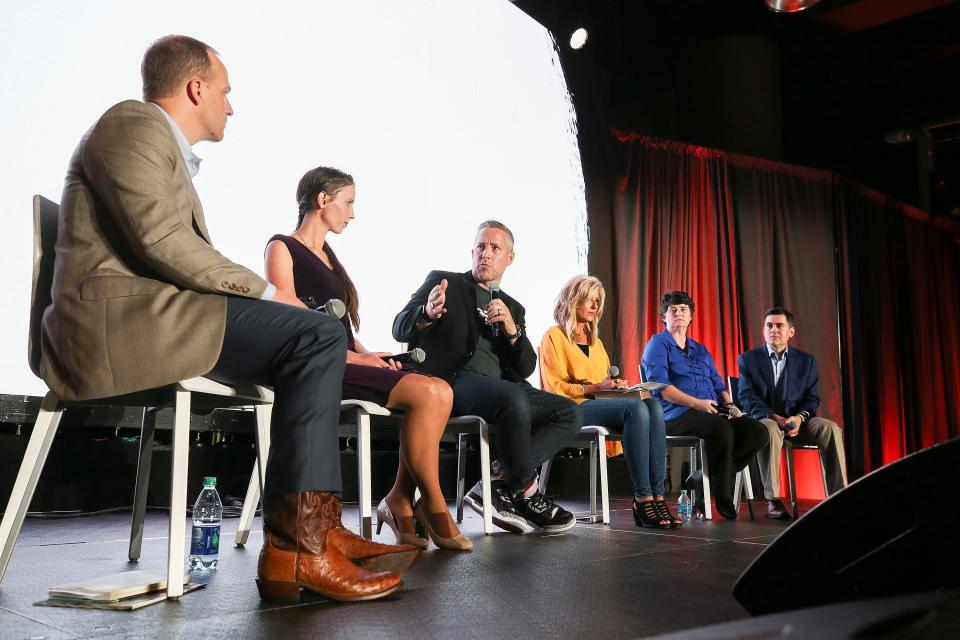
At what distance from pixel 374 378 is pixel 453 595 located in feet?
2.54

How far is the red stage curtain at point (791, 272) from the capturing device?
5.59m

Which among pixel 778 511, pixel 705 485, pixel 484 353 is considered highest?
pixel 484 353

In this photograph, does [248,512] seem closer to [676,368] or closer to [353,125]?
[353,125]

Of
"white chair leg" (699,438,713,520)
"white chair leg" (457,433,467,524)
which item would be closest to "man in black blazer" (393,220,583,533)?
"white chair leg" (457,433,467,524)

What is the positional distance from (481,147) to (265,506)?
3184 mm

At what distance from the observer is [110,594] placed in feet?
4.14

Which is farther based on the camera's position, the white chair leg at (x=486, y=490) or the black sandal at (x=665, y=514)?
the black sandal at (x=665, y=514)

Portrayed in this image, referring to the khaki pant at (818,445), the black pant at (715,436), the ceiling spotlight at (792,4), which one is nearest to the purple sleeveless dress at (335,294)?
the black pant at (715,436)

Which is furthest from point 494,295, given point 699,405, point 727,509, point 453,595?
point 453,595

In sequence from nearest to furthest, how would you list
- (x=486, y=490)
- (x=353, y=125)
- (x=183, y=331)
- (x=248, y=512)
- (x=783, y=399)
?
(x=183, y=331), (x=248, y=512), (x=486, y=490), (x=353, y=125), (x=783, y=399)

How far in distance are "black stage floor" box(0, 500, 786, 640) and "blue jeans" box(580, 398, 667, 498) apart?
0.64 meters

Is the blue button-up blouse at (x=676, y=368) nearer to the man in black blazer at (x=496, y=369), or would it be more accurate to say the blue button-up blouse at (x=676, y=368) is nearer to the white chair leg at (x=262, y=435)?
the man in black blazer at (x=496, y=369)

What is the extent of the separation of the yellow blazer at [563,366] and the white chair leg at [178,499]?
2.09m

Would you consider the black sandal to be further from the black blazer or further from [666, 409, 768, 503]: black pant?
the black blazer
